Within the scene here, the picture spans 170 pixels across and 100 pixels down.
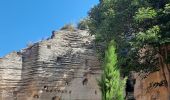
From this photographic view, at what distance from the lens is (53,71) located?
88.1 feet

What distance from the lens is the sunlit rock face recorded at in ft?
86.4

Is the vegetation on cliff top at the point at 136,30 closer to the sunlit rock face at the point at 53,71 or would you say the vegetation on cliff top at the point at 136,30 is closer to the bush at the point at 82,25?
the sunlit rock face at the point at 53,71

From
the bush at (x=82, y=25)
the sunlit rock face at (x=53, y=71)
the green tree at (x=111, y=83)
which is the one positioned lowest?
the green tree at (x=111, y=83)

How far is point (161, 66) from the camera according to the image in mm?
21422

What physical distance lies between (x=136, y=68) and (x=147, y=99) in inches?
130

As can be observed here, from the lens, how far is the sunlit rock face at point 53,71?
86.4 ft

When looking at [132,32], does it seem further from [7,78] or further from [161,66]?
[7,78]

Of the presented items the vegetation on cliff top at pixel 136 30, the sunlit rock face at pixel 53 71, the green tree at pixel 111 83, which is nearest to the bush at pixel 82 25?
the sunlit rock face at pixel 53 71

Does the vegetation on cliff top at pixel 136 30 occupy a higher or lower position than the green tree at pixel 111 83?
higher

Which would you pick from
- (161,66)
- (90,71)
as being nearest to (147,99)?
(161,66)

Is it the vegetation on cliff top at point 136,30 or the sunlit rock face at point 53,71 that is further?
the sunlit rock face at point 53,71

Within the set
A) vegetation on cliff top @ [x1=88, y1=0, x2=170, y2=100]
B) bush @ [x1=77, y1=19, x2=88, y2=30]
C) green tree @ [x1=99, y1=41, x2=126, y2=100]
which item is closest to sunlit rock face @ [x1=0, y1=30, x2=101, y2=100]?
vegetation on cliff top @ [x1=88, y1=0, x2=170, y2=100]

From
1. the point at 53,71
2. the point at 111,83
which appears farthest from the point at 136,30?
the point at 111,83

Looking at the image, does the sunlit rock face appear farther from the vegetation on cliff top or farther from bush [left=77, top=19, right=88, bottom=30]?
bush [left=77, top=19, right=88, bottom=30]
